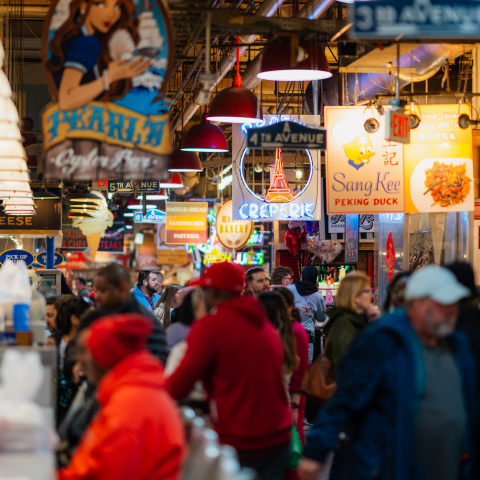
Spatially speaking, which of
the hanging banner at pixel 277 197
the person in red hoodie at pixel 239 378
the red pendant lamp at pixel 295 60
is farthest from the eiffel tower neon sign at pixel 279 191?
the person in red hoodie at pixel 239 378

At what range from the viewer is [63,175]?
5.42 metres

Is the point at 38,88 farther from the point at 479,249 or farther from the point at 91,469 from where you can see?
the point at 91,469

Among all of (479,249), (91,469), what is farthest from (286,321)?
(479,249)

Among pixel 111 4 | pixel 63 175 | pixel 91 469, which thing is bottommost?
pixel 91 469

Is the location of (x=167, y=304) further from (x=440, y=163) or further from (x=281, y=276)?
(x=440, y=163)

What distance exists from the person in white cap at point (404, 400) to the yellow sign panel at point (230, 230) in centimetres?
1296

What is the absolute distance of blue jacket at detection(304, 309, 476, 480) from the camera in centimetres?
337

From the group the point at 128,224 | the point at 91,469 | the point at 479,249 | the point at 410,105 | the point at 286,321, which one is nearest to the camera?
the point at 91,469

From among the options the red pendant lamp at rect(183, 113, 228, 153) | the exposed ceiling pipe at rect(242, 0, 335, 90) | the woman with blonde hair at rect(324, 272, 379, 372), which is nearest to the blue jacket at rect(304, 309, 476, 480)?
the woman with blonde hair at rect(324, 272, 379, 372)

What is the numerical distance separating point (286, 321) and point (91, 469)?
11.8ft

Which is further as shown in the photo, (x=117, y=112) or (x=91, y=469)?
(x=117, y=112)

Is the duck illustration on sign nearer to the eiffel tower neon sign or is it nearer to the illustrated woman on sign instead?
the eiffel tower neon sign

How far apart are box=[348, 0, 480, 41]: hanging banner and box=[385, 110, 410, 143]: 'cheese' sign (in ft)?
10.1

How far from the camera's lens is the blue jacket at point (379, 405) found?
3.37 m
